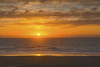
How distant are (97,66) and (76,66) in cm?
118

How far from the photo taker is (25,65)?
37.7ft

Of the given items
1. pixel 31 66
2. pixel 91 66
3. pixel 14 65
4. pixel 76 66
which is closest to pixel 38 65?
pixel 31 66

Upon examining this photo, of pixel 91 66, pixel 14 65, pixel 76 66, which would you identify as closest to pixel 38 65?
pixel 14 65

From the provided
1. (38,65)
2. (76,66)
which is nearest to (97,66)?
(76,66)

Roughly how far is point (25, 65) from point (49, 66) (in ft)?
4.58

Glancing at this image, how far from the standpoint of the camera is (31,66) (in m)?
11.3

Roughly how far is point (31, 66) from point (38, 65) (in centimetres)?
48

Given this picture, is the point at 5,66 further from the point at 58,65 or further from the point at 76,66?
the point at 76,66

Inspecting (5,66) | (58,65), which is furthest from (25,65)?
(58,65)

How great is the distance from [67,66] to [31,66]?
2.04 m

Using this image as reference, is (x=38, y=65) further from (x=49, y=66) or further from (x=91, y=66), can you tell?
(x=91, y=66)

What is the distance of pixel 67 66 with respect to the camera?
37.3 ft

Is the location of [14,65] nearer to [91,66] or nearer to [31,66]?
[31,66]

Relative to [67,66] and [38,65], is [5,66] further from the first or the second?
[67,66]
